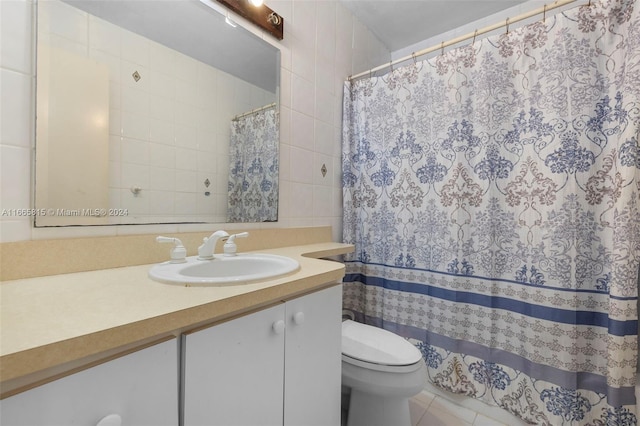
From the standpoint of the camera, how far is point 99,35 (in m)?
0.87

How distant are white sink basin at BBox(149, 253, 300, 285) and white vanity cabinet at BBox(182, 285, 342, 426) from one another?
3.9 inches

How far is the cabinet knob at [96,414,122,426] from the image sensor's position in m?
0.45

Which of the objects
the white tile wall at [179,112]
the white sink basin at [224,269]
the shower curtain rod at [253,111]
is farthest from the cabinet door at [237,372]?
the shower curtain rod at [253,111]

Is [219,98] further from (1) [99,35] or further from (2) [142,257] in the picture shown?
(2) [142,257]

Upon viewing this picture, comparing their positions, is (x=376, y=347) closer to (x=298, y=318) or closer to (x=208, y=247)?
(x=298, y=318)

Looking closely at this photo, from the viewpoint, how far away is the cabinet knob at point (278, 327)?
2.35ft

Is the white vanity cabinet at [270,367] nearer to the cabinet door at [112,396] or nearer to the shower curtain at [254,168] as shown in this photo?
the cabinet door at [112,396]

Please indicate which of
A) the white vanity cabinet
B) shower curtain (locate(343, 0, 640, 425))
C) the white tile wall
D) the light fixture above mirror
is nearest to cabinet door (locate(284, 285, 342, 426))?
the white vanity cabinet

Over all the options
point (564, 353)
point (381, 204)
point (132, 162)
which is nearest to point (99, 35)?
point (132, 162)

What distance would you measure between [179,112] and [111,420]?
0.97m

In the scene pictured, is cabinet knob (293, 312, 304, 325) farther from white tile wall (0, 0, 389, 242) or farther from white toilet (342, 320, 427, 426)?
white tile wall (0, 0, 389, 242)

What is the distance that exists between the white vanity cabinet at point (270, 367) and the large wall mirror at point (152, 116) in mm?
591

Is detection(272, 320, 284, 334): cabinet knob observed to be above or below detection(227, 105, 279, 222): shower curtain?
below

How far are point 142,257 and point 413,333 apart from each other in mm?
1394
